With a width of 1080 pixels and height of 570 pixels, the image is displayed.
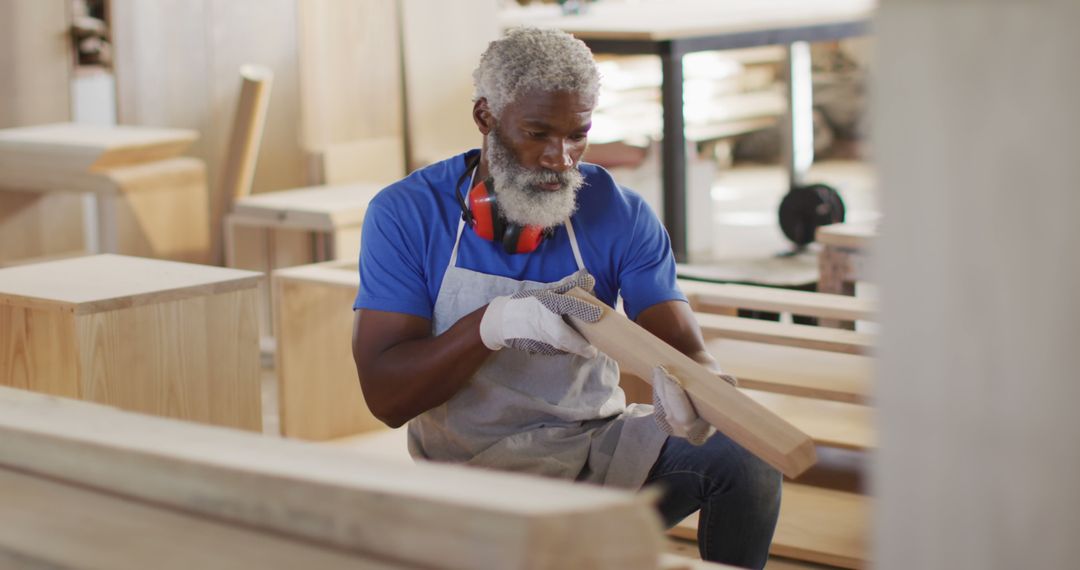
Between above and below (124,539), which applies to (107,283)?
above

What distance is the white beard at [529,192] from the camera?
2.57 metres

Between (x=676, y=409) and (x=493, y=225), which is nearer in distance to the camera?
(x=676, y=409)

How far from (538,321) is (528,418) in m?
0.29

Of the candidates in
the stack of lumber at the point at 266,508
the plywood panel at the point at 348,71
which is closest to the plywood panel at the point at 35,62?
the plywood panel at the point at 348,71

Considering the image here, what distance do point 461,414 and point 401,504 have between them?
134 cm

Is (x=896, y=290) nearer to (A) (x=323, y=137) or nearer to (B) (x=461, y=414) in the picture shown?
(B) (x=461, y=414)

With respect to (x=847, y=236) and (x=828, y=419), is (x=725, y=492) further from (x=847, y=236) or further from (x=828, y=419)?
(x=847, y=236)

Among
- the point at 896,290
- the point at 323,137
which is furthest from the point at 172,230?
the point at 896,290

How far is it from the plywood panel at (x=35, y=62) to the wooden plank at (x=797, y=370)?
3310 mm

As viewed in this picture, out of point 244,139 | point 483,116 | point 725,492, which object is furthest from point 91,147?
point 725,492

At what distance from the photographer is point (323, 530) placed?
136 cm

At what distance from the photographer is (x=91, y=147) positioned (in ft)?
16.9

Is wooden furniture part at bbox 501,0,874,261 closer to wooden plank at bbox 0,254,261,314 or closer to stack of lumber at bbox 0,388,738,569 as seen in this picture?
wooden plank at bbox 0,254,261,314

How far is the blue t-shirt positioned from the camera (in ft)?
8.59
